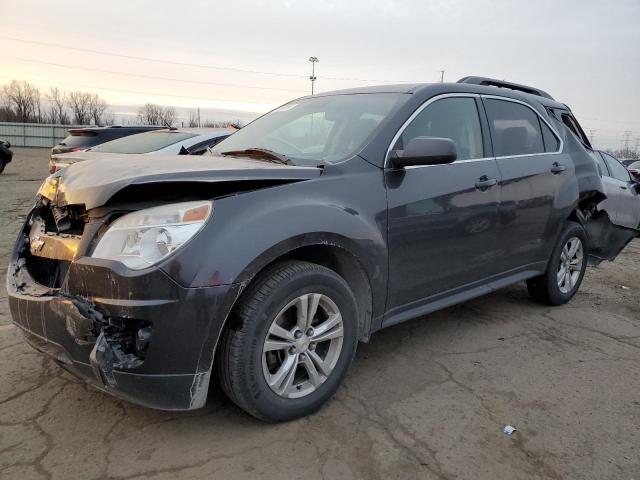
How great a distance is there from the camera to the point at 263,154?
10.5ft

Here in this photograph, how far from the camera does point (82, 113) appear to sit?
74500 millimetres

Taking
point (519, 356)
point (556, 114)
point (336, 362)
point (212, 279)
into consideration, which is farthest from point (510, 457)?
point (556, 114)

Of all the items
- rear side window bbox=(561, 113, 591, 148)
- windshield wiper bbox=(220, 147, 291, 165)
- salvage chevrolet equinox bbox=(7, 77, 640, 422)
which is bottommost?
salvage chevrolet equinox bbox=(7, 77, 640, 422)

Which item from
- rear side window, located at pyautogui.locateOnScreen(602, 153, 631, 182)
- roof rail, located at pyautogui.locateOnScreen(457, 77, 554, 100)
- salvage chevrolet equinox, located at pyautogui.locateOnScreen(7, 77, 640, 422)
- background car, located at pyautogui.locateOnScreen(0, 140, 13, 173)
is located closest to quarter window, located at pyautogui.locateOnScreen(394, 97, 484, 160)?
salvage chevrolet equinox, located at pyautogui.locateOnScreen(7, 77, 640, 422)

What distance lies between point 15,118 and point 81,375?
78.6 metres

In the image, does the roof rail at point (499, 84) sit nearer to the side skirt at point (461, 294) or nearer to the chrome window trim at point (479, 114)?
the chrome window trim at point (479, 114)

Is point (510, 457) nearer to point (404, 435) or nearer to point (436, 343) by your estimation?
point (404, 435)

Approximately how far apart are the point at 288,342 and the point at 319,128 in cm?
159

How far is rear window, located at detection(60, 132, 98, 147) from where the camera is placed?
8.77 meters

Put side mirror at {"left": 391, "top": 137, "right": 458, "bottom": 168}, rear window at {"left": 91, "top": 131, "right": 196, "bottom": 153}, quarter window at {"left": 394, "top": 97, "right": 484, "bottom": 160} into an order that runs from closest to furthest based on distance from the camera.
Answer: side mirror at {"left": 391, "top": 137, "right": 458, "bottom": 168}, quarter window at {"left": 394, "top": 97, "right": 484, "bottom": 160}, rear window at {"left": 91, "top": 131, "right": 196, "bottom": 153}

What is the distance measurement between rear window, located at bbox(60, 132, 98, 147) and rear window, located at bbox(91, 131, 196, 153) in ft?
5.36

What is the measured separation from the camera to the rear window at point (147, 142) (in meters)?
6.57

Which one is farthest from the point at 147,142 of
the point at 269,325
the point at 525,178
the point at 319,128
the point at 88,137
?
the point at 269,325

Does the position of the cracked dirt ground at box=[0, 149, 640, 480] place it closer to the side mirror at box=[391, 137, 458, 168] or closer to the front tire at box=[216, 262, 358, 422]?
the front tire at box=[216, 262, 358, 422]
